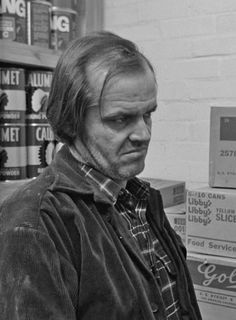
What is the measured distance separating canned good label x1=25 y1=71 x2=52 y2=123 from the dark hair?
20.5 inches

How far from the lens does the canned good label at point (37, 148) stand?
61.7 inches

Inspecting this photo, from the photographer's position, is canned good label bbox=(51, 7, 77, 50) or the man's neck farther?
canned good label bbox=(51, 7, 77, 50)

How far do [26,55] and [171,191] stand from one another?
774 millimetres

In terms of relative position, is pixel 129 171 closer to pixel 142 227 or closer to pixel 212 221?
pixel 142 227

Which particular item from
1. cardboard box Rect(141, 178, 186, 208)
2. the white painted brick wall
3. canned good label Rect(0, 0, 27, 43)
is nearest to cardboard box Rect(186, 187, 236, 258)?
cardboard box Rect(141, 178, 186, 208)

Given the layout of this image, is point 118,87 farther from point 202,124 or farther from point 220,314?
point 202,124

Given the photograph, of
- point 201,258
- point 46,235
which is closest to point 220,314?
point 201,258

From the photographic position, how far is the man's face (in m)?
1.00

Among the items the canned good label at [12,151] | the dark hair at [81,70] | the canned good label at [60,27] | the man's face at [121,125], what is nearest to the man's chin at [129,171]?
the man's face at [121,125]

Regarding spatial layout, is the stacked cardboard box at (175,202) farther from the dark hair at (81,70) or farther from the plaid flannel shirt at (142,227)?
the dark hair at (81,70)

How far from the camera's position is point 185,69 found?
218cm

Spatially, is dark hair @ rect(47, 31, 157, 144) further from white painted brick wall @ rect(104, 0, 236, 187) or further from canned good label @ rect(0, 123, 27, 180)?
white painted brick wall @ rect(104, 0, 236, 187)

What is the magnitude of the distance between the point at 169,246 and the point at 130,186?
174 mm

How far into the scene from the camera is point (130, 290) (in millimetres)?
947
